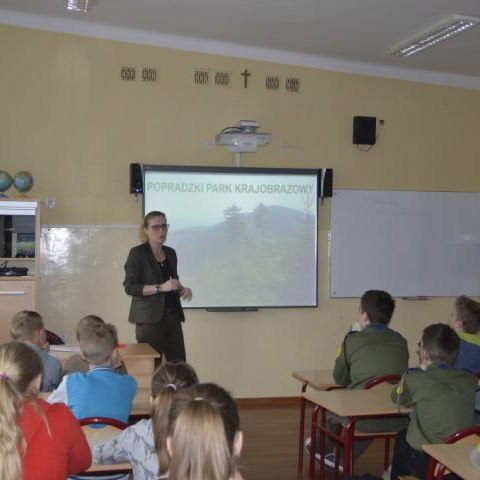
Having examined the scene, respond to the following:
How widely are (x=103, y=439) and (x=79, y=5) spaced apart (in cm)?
371

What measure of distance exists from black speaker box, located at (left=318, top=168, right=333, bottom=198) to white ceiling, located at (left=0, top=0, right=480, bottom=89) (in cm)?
102

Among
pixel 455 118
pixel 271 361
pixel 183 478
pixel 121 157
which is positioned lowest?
pixel 271 361

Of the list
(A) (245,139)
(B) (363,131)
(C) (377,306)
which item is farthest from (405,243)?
(C) (377,306)

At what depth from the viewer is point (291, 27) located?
18.9ft

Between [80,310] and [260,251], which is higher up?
[260,251]

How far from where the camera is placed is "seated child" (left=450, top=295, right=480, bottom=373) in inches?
158

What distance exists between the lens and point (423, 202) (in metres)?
7.00

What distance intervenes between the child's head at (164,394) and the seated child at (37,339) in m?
1.22

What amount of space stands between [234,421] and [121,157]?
15.4 ft

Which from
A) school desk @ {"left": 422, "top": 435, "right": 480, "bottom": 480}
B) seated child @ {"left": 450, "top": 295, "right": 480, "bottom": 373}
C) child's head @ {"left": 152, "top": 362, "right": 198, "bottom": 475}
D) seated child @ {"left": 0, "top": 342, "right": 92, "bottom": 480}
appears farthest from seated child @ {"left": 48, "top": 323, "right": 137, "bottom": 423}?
seated child @ {"left": 450, "top": 295, "right": 480, "bottom": 373}

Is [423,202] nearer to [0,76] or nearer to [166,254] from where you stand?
[166,254]

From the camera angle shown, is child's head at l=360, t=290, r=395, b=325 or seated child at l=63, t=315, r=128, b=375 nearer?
seated child at l=63, t=315, r=128, b=375

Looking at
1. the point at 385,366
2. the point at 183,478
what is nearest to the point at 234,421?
the point at 183,478

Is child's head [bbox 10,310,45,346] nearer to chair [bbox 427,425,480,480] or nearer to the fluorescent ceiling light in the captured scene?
chair [bbox 427,425,480,480]
